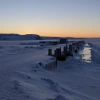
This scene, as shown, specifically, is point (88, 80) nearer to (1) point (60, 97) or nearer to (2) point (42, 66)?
(2) point (42, 66)

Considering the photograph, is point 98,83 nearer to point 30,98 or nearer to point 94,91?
point 94,91

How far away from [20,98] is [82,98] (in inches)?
129

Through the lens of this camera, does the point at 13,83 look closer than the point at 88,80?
Yes

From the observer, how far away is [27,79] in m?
10.5

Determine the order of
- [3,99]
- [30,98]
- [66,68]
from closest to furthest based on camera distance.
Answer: [3,99], [30,98], [66,68]

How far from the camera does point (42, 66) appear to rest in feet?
51.4

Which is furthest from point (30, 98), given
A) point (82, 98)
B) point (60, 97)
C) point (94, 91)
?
point (94, 91)

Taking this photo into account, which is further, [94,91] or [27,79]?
[94,91]

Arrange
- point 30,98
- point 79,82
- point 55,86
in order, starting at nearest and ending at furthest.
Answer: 1. point 30,98
2. point 55,86
3. point 79,82

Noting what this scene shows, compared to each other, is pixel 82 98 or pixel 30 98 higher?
pixel 30 98

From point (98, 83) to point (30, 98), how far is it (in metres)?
6.84

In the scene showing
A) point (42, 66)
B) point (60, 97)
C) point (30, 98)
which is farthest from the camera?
point (42, 66)

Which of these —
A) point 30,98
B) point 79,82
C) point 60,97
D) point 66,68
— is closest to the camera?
point 30,98

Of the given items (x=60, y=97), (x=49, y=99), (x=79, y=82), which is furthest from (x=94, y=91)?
(x=49, y=99)
